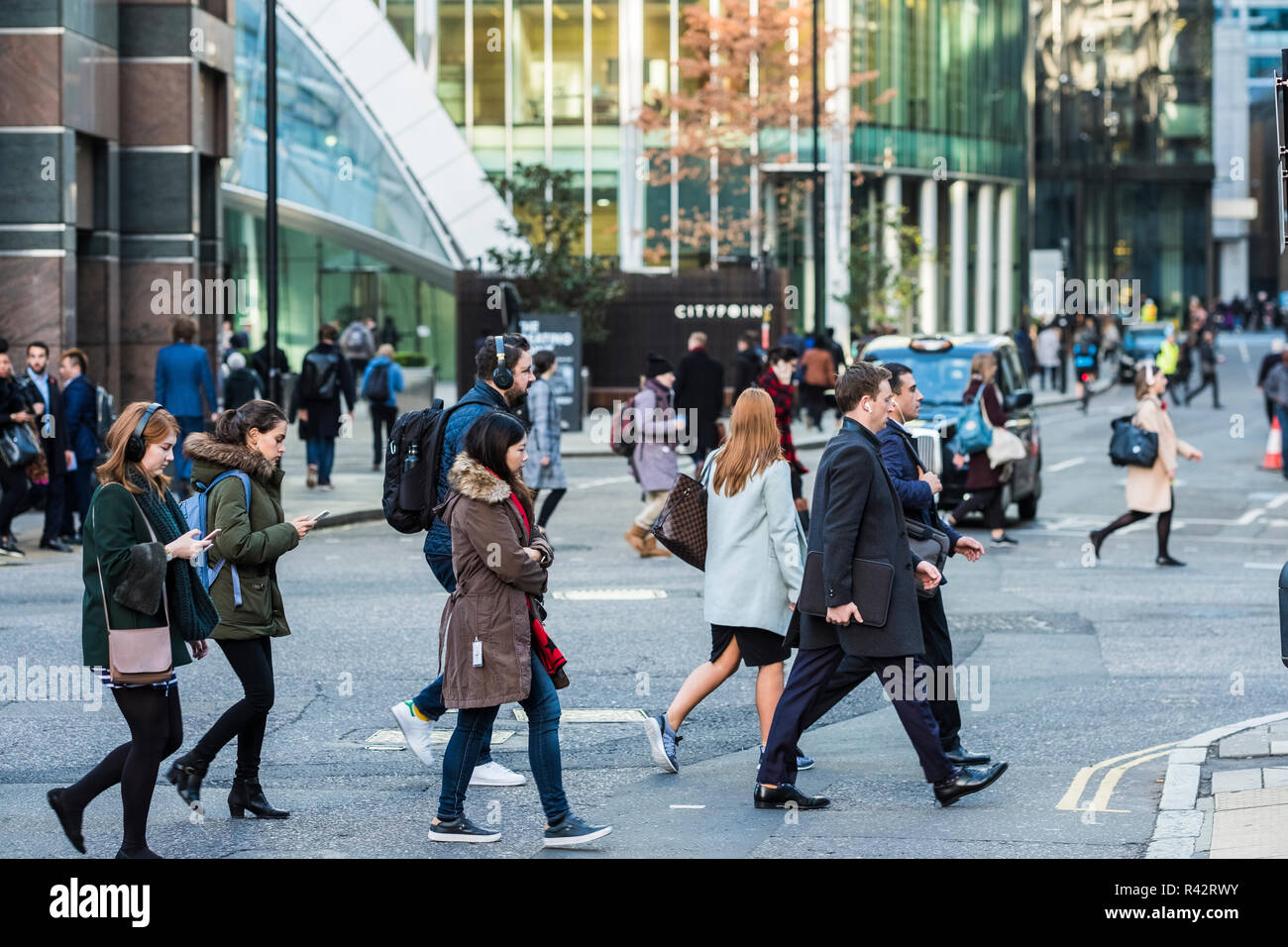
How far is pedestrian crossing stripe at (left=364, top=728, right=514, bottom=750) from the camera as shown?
898 cm

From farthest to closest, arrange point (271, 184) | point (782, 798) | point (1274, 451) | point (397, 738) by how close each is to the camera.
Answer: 1. point (1274, 451)
2. point (271, 184)
3. point (397, 738)
4. point (782, 798)

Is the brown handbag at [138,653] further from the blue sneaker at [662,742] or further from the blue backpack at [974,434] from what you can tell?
the blue backpack at [974,434]

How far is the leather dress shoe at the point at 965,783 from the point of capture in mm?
7688

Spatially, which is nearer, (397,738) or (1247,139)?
(397,738)

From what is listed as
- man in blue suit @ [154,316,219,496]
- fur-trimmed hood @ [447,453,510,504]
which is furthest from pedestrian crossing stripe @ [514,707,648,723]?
man in blue suit @ [154,316,219,496]

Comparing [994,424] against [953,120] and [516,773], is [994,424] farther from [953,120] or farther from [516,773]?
[953,120]

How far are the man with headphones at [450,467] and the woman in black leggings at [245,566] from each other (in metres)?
0.94

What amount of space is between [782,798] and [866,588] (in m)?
0.95

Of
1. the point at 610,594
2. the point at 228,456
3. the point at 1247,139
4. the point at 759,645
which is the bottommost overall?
the point at 610,594

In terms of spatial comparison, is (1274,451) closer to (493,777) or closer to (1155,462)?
(1155,462)

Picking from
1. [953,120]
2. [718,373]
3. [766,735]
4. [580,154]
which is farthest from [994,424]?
[953,120]

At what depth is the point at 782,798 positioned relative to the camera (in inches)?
304

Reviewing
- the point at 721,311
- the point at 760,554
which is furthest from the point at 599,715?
the point at 721,311

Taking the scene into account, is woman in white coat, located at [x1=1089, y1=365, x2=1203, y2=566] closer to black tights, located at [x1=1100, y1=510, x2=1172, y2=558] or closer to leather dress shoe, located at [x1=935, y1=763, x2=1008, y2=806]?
black tights, located at [x1=1100, y1=510, x2=1172, y2=558]
